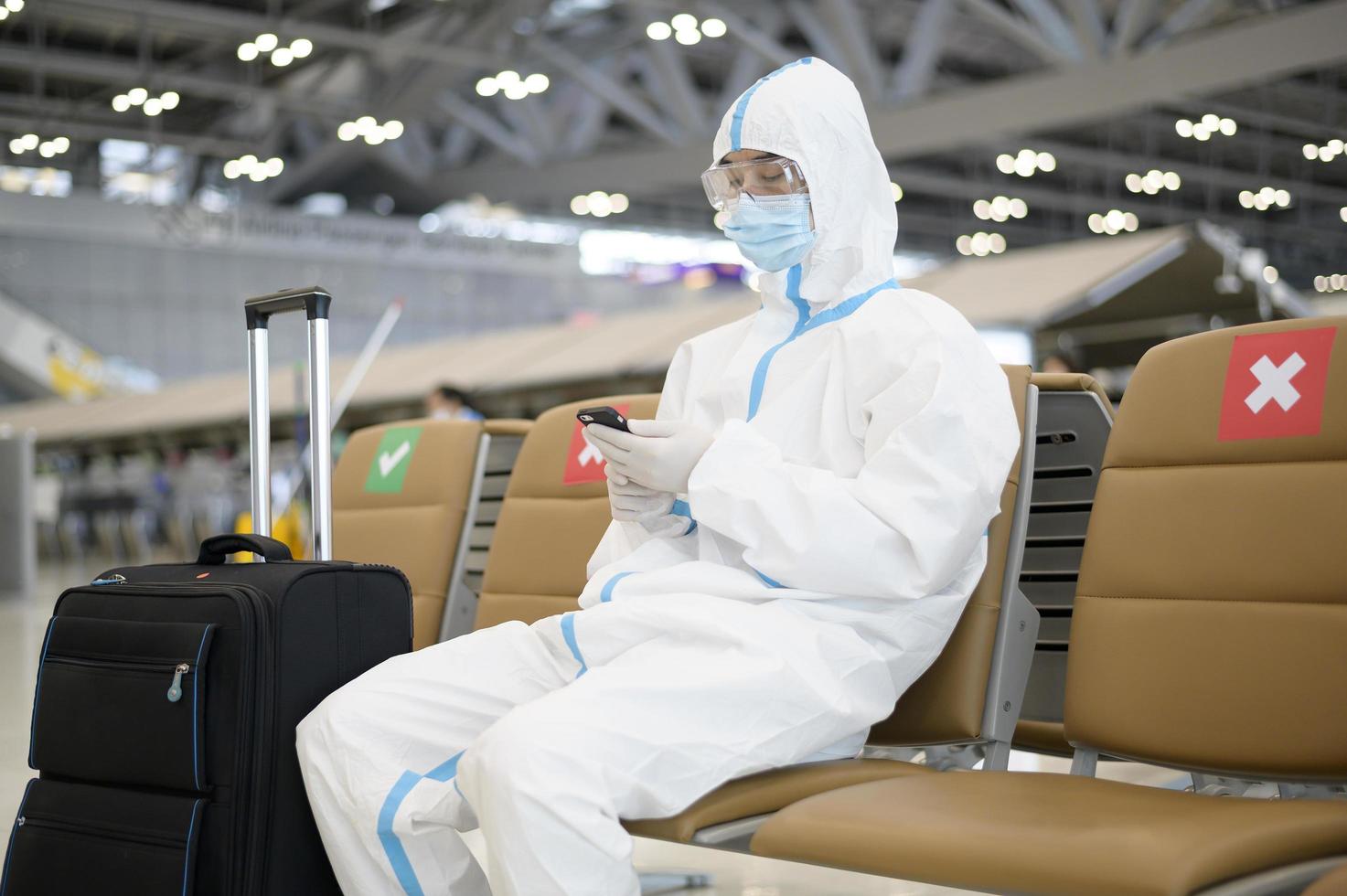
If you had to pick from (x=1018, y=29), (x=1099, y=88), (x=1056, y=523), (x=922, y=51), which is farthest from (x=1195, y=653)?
(x=922, y=51)

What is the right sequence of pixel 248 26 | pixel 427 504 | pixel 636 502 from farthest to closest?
pixel 248 26
pixel 427 504
pixel 636 502

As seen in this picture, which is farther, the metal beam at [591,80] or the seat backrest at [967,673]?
the metal beam at [591,80]

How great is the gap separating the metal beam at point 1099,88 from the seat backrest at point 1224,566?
383 inches

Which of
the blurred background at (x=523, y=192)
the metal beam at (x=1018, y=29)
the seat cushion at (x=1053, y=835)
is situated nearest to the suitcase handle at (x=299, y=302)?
the seat cushion at (x=1053, y=835)

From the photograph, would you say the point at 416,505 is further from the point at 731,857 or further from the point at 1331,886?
the point at 1331,886

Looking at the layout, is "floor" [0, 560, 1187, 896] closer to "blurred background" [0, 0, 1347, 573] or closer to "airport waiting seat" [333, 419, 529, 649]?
"airport waiting seat" [333, 419, 529, 649]

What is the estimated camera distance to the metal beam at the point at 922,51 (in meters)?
11.8

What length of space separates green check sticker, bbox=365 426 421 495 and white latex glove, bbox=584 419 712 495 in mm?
1159

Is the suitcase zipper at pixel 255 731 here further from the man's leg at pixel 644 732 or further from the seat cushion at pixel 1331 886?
the seat cushion at pixel 1331 886

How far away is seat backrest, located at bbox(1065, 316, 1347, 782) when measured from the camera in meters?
1.51

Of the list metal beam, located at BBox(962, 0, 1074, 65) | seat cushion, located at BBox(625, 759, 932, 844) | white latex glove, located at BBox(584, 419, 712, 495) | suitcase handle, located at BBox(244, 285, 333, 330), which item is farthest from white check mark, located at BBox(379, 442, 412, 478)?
metal beam, located at BBox(962, 0, 1074, 65)

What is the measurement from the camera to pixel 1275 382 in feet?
5.40

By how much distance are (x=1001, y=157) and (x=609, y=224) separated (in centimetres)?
913

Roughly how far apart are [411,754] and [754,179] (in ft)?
2.86
